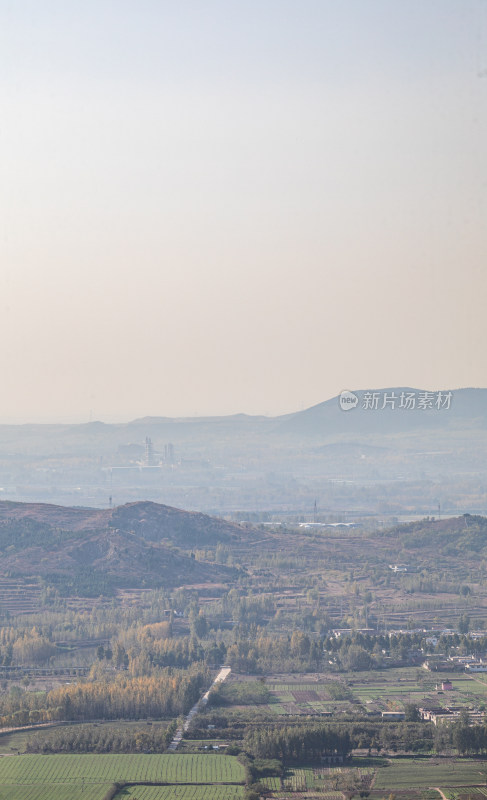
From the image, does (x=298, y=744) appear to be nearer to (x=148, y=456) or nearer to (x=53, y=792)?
(x=53, y=792)

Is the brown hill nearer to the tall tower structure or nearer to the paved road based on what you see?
the paved road

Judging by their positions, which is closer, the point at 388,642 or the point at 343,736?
the point at 343,736

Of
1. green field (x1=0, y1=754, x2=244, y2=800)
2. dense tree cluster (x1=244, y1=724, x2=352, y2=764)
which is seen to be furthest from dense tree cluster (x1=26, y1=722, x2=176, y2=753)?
dense tree cluster (x1=244, y1=724, x2=352, y2=764)

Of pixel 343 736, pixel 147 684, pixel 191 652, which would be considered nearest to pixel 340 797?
pixel 343 736

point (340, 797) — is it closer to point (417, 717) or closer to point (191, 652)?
point (417, 717)

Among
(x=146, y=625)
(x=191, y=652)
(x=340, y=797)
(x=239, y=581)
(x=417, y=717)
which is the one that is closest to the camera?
(x=340, y=797)

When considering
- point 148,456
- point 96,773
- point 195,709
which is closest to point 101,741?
point 96,773
